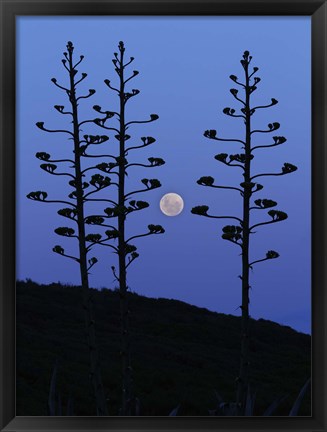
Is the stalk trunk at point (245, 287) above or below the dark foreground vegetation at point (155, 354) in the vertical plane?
above

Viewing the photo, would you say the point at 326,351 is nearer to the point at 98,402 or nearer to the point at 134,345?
the point at 98,402

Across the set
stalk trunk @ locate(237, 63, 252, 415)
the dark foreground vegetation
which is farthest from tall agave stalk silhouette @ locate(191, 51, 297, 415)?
the dark foreground vegetation

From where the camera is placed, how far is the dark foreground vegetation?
1114 centimetres

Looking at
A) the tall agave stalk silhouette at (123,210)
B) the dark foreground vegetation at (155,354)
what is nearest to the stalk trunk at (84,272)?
the tall agave stalk silhouette at (123,210)

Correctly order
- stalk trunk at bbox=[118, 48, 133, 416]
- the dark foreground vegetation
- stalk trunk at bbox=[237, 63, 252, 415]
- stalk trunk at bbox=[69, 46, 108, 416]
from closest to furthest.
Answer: stalk trunk at bbox=[237, 63, 252, 415] < stalk trunk at bbox=[69, 46, 108, 416] < stalk trunk at bbox=[118, 48, 133, 416] < the dark foreground vegetation

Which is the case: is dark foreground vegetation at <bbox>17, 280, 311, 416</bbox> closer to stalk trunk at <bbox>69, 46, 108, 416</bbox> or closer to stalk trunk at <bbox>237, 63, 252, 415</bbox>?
stalk trunk at <bbox>69, 46, 108, 416</bbox>

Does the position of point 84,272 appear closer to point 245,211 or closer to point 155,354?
point 245,211

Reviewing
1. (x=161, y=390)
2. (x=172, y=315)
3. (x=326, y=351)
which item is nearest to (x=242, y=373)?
(x=326, y=351)

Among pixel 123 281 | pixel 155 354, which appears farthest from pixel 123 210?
pixel 155 354

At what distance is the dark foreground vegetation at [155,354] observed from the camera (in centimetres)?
1114

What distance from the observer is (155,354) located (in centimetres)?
1557

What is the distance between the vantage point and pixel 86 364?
1377 centimetres

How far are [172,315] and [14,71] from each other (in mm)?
17629

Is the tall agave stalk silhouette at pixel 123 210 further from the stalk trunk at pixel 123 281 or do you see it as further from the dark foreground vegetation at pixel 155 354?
the dark foreground vegetation at pixel 155 354
